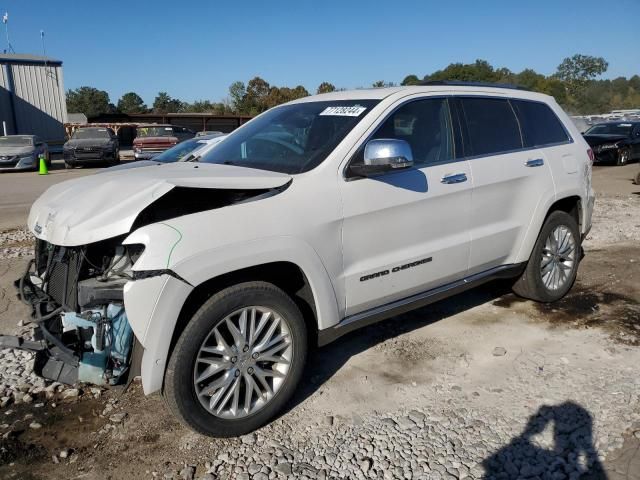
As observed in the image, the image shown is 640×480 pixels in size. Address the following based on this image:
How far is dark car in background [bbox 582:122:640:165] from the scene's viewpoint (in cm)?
1902

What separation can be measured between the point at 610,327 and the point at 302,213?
306cm

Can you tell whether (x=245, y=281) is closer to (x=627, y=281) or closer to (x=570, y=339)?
(x=570, y=339)

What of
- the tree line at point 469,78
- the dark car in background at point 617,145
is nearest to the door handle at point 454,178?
the dark car in background at point 617,145

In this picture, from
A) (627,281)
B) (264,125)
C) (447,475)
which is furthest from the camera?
(627,281)

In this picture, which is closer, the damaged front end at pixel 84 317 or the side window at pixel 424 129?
the damaged front end at pixel 84 317

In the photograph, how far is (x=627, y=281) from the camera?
575cm

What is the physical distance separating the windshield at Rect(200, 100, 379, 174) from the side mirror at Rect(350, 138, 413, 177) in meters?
0.27

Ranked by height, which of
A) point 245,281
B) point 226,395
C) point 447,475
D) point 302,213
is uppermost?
point 302,213

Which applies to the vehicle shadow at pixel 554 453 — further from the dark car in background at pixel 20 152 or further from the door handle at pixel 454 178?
the dark car in background at pixel 20 152

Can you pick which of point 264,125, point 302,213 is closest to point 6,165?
point 264,125

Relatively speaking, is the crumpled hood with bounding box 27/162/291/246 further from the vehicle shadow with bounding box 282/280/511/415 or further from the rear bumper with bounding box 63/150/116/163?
the rear bumper with bounding box 63/150/116/163

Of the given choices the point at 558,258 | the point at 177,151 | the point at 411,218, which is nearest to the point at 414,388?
the point at 411,218

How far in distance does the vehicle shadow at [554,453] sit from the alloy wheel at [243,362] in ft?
4.10

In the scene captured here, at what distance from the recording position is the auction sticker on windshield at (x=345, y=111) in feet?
11.9
